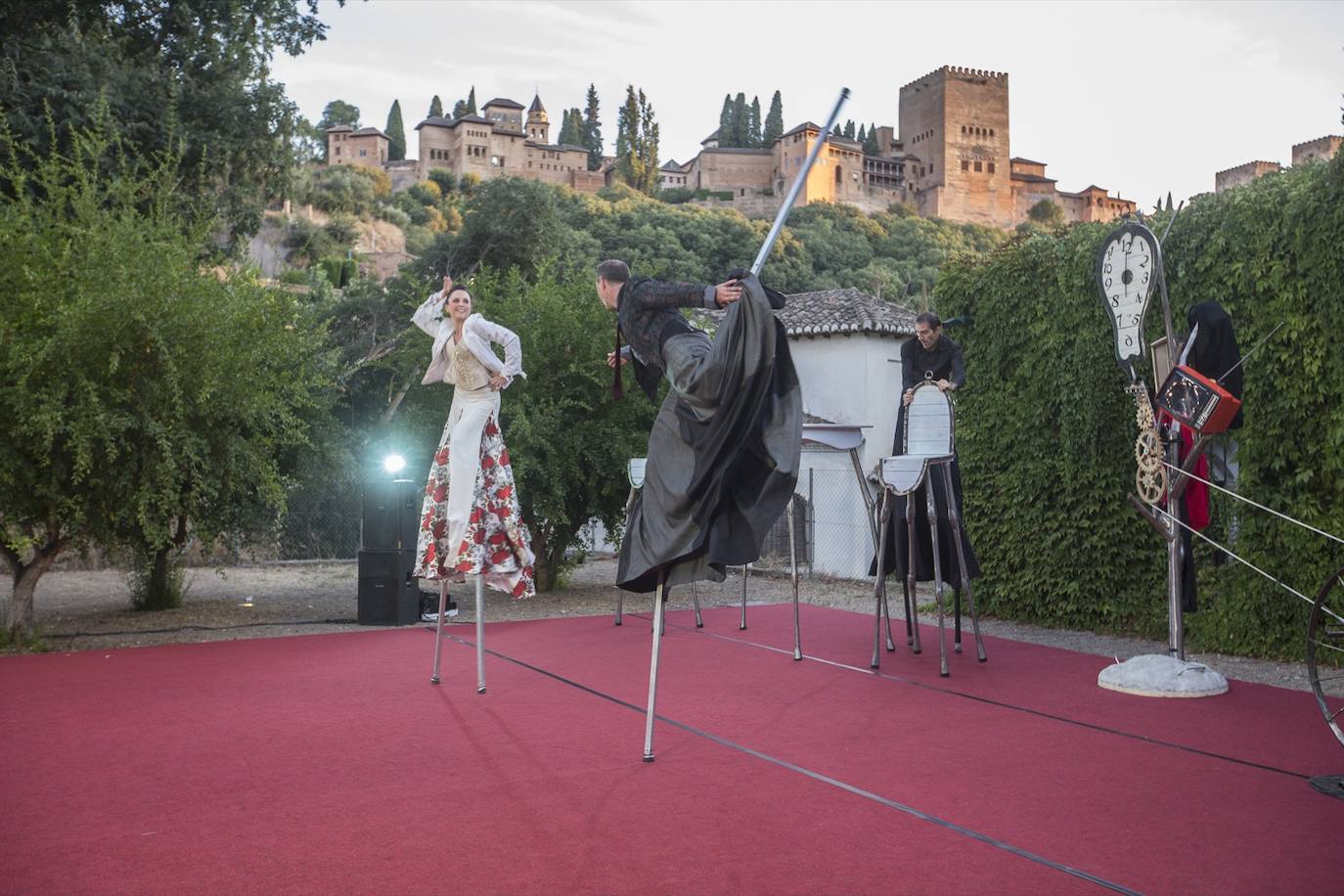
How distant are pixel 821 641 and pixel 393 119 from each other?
112m

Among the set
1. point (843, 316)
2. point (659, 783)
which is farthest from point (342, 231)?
point (659, 783)

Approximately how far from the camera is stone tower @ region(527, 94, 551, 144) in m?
116

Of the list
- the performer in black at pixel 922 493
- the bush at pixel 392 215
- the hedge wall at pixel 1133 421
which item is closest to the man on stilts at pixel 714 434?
the performer in black at pixel 922 493

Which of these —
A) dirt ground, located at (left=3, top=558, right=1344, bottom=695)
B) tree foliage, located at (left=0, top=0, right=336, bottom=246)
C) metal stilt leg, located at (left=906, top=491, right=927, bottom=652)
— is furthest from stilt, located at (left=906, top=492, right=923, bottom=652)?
tree foliage, located at (left=0, top=0, right=336, bottom=246)

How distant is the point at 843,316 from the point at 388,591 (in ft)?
50.2

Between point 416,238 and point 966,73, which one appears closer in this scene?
point 416,238

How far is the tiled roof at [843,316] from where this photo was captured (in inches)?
864

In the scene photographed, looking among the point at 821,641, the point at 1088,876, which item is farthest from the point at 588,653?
the point at 1088,876

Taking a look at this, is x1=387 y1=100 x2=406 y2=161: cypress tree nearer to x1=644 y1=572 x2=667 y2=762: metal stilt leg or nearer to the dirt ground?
the dirt ground

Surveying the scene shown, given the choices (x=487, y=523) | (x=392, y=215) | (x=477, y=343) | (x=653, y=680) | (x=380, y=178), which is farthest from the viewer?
(x=380, y=178)

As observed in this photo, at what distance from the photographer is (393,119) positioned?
110 m

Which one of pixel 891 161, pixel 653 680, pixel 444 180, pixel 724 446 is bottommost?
pixel 653 680

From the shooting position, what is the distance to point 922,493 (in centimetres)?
696

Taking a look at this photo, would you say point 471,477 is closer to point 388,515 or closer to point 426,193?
point 388,515
